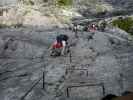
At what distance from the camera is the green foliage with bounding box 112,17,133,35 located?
114ft

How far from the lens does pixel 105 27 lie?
34844 millimetres

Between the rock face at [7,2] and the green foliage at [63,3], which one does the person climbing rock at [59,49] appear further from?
the rock face at [7,2]

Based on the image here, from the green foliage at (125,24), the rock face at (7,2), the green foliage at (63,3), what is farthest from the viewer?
the green foliage at (63,3)

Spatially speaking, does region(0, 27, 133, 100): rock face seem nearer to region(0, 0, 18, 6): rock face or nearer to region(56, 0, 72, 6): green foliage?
region(0, 0, 18, 6): rock face

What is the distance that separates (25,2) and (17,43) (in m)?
17.3

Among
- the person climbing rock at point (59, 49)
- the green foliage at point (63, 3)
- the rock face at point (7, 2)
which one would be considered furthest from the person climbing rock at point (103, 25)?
the rock face at point (7, 2)

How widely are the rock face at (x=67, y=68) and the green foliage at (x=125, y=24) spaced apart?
373 cm

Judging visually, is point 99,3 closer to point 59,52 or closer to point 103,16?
point 103,16

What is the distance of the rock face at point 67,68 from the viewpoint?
18641 mm

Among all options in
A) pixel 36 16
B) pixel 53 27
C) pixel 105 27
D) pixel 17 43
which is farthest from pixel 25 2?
pixel 17 43

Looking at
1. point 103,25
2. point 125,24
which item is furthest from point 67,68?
point 125,24

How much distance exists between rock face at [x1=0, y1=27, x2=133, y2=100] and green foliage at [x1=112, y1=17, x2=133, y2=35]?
3.73m

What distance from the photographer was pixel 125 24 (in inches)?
1388

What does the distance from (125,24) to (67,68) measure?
15198 mm
